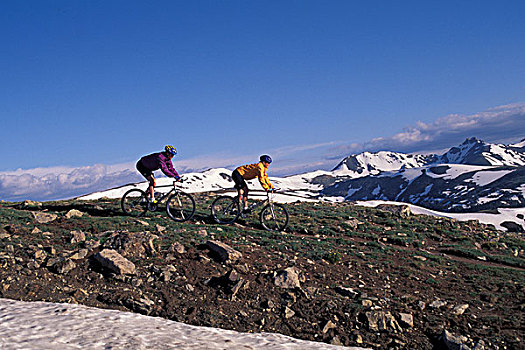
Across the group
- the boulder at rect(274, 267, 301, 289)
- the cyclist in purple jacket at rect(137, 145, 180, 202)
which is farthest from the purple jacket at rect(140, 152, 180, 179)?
the boulder at rect(274, 267, 301, 289)

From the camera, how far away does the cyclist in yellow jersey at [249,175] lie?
19.3 m

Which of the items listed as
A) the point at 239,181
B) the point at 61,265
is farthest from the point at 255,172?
the point at 61,265

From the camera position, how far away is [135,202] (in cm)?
2109

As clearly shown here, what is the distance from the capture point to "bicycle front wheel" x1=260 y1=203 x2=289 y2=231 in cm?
2020

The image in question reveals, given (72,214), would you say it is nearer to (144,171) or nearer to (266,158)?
(144,171)

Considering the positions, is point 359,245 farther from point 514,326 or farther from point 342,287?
point 514,326

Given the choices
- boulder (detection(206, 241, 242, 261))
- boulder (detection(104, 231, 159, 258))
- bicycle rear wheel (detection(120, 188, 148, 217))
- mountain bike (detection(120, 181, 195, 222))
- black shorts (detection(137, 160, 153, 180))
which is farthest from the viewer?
bicycle rear wheel (detection(120, 188, 148, 217))

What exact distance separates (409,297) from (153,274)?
852cm

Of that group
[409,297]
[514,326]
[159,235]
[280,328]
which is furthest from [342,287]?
[159,235]

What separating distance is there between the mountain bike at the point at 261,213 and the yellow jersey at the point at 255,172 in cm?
118

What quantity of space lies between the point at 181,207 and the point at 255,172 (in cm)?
451

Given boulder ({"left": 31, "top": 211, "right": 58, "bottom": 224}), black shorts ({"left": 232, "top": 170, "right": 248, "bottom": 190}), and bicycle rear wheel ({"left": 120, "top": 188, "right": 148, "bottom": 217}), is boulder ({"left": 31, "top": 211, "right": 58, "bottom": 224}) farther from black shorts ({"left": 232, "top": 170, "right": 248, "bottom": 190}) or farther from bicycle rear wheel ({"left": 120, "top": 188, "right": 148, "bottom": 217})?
black shorts ({"left": 232, "top": 170, "right": 248, "bottom": 190})

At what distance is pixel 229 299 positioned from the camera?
11.3 meters

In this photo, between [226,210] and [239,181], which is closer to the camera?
[239,181]
